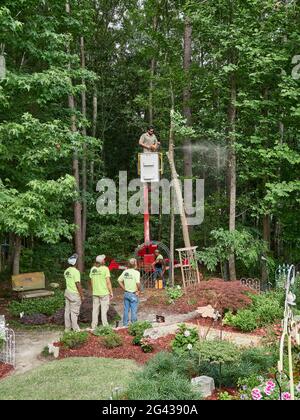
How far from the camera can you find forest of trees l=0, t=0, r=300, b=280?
10.9 m

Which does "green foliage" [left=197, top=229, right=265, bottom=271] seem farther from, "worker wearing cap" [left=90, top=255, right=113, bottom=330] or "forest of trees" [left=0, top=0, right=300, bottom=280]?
"worker wearing cap" [left=90, top=255, right=113, bottom=330]

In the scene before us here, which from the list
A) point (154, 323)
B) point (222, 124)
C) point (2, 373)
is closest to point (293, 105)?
point (222, 124)

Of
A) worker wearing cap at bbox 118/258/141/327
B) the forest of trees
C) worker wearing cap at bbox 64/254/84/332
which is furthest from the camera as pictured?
the forest of trees

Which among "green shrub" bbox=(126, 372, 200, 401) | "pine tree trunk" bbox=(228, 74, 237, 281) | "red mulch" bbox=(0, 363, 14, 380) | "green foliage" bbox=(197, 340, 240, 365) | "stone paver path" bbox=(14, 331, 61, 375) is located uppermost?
"pine tree trunk" bbox=(228, 74, 237, 281)

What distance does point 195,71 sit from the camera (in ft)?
51.1

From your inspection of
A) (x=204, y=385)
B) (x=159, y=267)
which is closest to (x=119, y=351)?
(x=204, y=385)

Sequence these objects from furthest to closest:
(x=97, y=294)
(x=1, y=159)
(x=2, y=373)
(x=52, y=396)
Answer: (x=1, y=159), (x=97, y=294), (x=2, y=373), (x=52, y=396)

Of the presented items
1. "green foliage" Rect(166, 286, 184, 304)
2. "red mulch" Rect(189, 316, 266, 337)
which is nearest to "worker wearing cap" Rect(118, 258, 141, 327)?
"red mulch" Rect(189, 316, 266, 337)

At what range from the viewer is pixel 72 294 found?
10.5 metres

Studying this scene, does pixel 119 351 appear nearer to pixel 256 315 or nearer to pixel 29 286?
pixel 256 315

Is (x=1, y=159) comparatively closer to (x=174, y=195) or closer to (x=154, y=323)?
(x=154, y=323)

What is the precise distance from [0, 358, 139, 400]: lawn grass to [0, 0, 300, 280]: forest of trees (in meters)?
3.35

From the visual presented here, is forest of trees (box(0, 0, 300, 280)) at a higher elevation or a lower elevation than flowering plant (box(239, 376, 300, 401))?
higher

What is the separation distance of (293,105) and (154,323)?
311 inches
